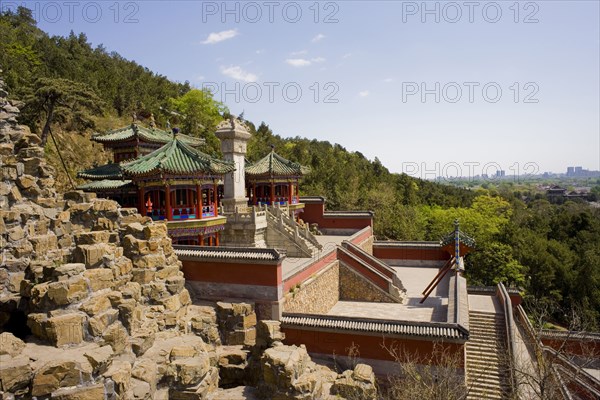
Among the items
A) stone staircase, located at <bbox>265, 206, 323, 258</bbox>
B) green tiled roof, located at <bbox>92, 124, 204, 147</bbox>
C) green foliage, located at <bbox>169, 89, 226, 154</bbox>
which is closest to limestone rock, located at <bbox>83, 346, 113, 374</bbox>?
stone staircase, located at <bbox>265, 206, 323, 258</bbox>

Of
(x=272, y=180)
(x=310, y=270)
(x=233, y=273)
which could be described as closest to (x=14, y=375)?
(x=233, y=273)

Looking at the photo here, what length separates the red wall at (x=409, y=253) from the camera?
23.0m

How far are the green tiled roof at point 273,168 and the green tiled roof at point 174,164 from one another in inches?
242

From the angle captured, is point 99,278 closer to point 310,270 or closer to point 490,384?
point 310,270

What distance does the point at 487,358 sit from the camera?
12.7 metres

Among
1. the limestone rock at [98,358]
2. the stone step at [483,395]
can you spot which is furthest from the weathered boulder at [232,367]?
the stone step at [483,395]

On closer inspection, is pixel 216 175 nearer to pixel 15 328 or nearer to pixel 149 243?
pixel 149 243

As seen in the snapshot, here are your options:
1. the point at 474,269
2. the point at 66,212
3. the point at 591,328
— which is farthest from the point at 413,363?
the point at 591,328

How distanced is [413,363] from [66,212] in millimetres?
11321

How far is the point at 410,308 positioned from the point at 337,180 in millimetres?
28174

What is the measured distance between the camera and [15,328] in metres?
8.88

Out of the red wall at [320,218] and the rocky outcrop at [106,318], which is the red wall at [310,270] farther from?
the red wall at [320,218]

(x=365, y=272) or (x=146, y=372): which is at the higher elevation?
(x=365, y=272)

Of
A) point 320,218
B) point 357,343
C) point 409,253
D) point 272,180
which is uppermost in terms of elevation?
point 272,180
